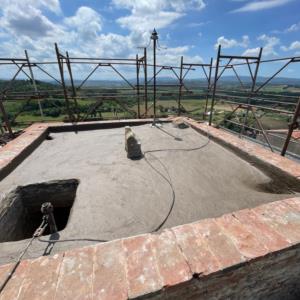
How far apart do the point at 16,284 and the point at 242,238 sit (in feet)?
6.15

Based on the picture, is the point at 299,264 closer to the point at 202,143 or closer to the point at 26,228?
the point at 202,143

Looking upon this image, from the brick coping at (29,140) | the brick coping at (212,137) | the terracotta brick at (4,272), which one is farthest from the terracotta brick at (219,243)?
the brick coping at (29,140)

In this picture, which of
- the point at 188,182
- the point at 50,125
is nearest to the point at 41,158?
the point at 50,125

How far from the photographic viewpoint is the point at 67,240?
2213 mm

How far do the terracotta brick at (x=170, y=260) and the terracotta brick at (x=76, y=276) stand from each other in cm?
54

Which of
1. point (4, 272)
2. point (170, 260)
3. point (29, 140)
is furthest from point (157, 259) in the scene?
point (29, 140)

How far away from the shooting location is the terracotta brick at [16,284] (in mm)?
1319

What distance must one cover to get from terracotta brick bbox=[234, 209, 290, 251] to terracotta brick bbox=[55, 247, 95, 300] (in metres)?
1.50

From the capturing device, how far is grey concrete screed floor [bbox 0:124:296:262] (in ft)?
8.13

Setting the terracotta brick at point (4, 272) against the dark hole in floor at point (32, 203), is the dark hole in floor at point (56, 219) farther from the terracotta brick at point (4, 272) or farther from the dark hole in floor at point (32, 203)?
the terracotta brick at point (4, 272)

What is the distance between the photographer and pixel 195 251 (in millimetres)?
1646

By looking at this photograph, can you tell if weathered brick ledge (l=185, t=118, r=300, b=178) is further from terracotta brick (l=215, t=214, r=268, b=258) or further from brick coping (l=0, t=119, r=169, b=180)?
brick coping (l=0, t=119, r=169, b=180)

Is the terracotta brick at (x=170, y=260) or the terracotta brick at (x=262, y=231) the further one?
the terracotta brick at (x=262, y=231)

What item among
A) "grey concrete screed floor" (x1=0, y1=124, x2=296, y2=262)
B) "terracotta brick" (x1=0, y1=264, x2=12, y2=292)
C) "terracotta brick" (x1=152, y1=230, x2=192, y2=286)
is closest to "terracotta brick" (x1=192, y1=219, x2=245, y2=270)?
"terracotta brick" (x1=152, y1=230, x2=192, y2=286)
